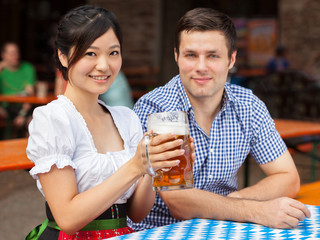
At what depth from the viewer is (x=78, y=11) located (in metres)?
1.60

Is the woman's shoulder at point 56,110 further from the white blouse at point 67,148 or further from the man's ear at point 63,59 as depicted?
the man's ear at point 63,59

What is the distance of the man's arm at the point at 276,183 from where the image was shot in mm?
1993

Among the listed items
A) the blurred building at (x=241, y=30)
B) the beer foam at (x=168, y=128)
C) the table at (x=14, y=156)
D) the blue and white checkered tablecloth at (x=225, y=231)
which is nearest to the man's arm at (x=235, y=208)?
the blue and white checkered tablecloth at (x=225, y=231)

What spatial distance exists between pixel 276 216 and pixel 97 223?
51 cm

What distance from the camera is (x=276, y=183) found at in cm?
207

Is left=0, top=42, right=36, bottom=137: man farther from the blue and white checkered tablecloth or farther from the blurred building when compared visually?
the blue and white checkered tablecloth

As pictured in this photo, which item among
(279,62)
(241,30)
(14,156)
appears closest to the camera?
(14,156)

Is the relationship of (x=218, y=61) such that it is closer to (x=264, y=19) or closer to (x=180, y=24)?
(x=180, y=24)

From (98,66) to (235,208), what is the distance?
59 centimetres

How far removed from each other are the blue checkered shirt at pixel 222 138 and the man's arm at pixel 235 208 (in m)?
0.23

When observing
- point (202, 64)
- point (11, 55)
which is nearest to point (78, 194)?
point (202, 64)

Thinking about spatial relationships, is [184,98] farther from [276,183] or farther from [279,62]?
[279,62]

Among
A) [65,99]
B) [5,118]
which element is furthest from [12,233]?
[5,118]

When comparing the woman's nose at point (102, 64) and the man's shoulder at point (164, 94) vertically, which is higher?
the woman's nose at point (102, 64)
